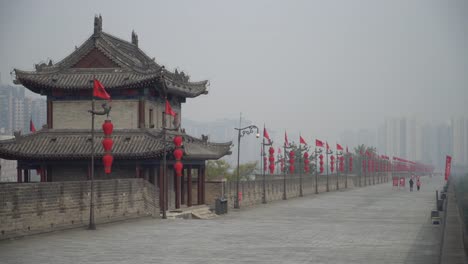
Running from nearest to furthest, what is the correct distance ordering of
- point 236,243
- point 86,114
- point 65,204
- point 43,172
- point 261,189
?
point 236,243
point 65,204
point 43,172
point 86,114
point 261,189

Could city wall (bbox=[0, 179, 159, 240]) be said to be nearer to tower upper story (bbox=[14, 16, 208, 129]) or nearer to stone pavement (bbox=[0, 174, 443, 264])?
stone pavement (bbox=[0, 174, 443, 264])

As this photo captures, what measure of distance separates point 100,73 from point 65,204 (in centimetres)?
1592

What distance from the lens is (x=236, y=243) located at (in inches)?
864

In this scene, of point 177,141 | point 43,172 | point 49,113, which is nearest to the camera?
point 177,141

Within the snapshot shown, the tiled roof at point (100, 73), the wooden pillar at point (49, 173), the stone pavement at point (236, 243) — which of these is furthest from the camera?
the wooden pillar at point (49, 173)

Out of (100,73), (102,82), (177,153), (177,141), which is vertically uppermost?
(100,73)

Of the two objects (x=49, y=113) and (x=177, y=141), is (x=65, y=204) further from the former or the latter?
(x=49, y=113)

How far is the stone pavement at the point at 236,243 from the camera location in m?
18.0

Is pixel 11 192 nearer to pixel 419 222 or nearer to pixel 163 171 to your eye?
pixel 163 171

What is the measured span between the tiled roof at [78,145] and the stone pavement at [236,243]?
6.08 meters

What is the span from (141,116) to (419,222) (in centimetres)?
1623

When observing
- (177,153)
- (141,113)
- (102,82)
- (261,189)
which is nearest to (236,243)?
(177,153)

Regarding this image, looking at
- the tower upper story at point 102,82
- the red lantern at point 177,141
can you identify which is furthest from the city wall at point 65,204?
the tower upper story at point 102,82

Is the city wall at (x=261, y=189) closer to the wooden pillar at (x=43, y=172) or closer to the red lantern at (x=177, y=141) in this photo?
the red lantern at (x=177, y=141)
